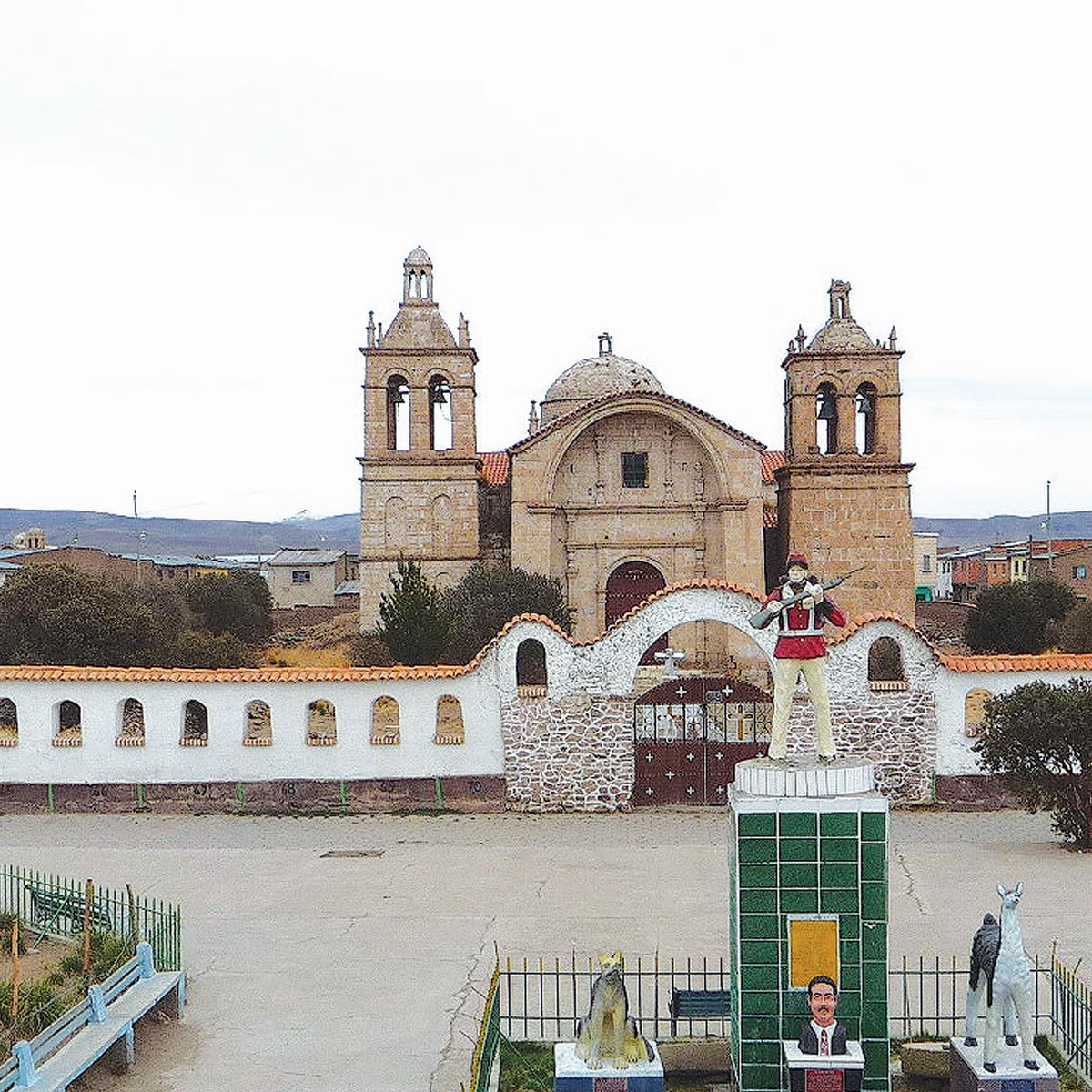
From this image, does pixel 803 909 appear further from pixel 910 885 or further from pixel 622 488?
pixel 622 488

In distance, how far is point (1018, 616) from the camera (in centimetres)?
3981

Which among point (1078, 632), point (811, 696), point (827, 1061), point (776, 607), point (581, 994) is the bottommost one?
point (581, 994)

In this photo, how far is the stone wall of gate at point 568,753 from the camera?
20.8m

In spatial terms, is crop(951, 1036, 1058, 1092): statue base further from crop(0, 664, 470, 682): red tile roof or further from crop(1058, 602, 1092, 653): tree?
crop(1058, 602, 1092, 653): tree

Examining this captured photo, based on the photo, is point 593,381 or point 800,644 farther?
point 593,381

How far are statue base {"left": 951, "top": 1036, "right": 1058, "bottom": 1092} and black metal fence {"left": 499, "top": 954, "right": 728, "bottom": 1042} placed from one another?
2044 mm

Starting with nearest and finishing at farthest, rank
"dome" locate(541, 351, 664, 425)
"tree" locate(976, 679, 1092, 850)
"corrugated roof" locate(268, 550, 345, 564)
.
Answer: "tree" locate(976, 679, 1092, 850) → "dome" locate(541, 351, 664, 425) → "corrugated roof" locate(268, 550, 345, 564)

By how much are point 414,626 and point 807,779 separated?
22039mm

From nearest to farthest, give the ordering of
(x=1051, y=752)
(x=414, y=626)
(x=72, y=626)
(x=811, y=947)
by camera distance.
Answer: (x=811, y=947), (x=1051, y=752), (x=414, y=626), (x=72, y=626)

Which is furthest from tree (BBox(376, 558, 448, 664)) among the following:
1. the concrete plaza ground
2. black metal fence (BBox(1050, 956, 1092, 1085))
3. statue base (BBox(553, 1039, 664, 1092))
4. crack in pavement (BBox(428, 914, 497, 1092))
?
statue base (BBox(553, 1039, 664, 1092))

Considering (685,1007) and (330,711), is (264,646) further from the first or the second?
(685,1007)

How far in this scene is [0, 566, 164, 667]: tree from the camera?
31812 mm

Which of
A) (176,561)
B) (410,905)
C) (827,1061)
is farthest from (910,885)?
(176,561)

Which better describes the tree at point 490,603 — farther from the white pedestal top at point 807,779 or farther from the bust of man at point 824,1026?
the bust of man at point 824,1026
